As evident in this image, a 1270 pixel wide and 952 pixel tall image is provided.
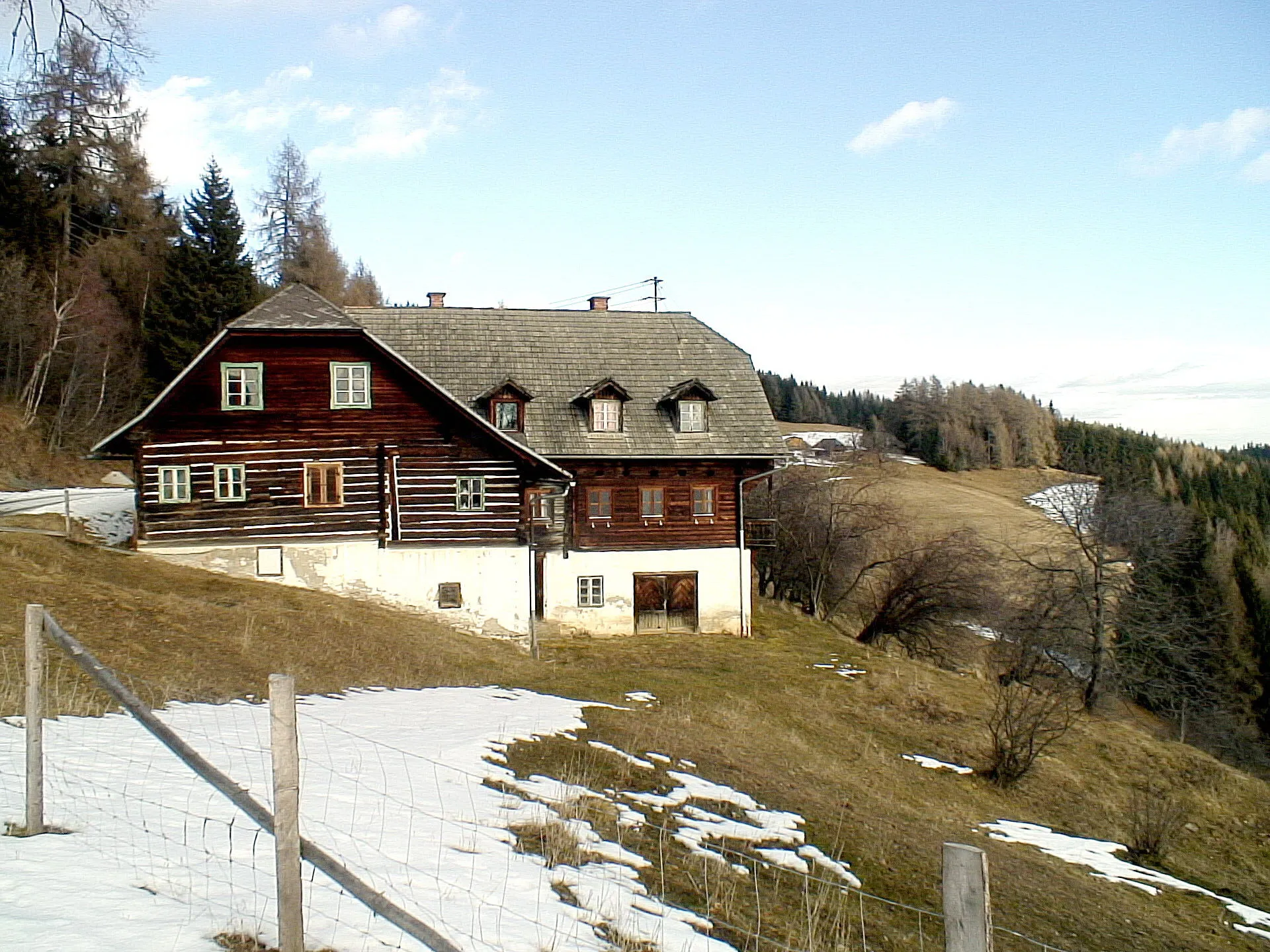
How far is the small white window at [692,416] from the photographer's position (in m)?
30.7

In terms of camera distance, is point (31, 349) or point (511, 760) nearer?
point (511, 760)

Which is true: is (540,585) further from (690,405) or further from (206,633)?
(206,633)

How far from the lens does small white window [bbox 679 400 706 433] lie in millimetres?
30719

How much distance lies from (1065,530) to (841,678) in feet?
51.2

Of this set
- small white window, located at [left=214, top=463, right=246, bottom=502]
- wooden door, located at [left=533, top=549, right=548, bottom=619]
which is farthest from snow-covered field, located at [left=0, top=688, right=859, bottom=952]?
wooden door, located at [left=533, top=549, right=548, bottom=619]

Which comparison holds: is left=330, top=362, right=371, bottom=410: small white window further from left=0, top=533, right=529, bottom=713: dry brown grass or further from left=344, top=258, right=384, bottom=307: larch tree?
left=344, top=258, right=384, bottom=307: larch tree

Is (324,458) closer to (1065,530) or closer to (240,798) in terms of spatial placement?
(240,798)

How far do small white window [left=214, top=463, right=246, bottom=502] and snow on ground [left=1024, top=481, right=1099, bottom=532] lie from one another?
2553 centimetres

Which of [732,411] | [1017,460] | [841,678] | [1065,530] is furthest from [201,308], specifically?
[1017,460]

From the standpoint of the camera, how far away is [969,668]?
36156 mm

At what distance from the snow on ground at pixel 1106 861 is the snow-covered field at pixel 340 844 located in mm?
4808

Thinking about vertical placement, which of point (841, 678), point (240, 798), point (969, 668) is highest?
point (240, 798)

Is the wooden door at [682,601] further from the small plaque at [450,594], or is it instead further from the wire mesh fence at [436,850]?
the wire mesh fence at [436,850]

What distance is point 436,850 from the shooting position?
7387 millimetres
